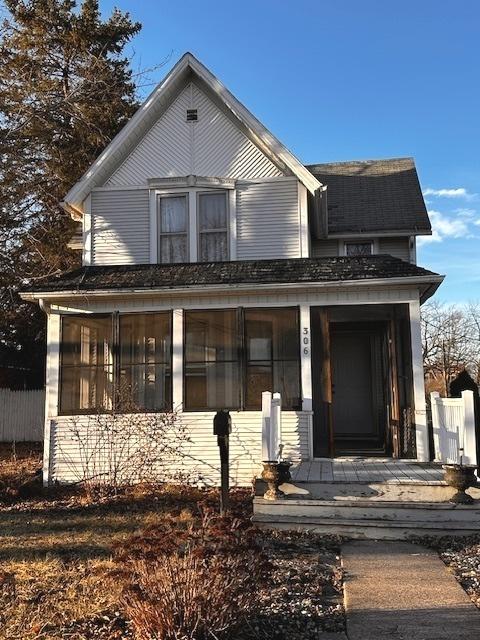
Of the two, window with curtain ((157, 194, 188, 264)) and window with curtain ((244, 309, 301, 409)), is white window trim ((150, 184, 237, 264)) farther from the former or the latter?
window with curtain ((244, 309, 301, 409))

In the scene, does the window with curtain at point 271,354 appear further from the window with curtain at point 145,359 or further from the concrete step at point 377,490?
the concrete step at point 377,490

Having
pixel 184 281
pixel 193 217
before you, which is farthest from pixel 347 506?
pixel 193 217

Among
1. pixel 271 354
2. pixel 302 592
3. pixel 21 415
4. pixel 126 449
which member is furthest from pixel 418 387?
pixel 21 415

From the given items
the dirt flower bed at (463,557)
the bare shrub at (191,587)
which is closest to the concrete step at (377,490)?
the dirt flower bed at (463,557)

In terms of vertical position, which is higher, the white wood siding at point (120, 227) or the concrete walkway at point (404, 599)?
the white wood siding at point (120, 227)

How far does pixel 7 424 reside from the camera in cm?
1962

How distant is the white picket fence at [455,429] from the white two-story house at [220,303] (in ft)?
2.22

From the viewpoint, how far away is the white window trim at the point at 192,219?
11.4 meters

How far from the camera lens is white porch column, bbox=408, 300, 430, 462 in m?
9.26

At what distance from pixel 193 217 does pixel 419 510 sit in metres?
6.92

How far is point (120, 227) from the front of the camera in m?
11.7

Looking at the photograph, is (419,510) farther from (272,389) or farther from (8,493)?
(8,493)

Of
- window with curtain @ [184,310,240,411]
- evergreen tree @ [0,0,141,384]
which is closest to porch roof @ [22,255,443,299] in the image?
window with curtain @ [184,310,240,411]

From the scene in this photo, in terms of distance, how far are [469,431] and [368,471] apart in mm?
1668
